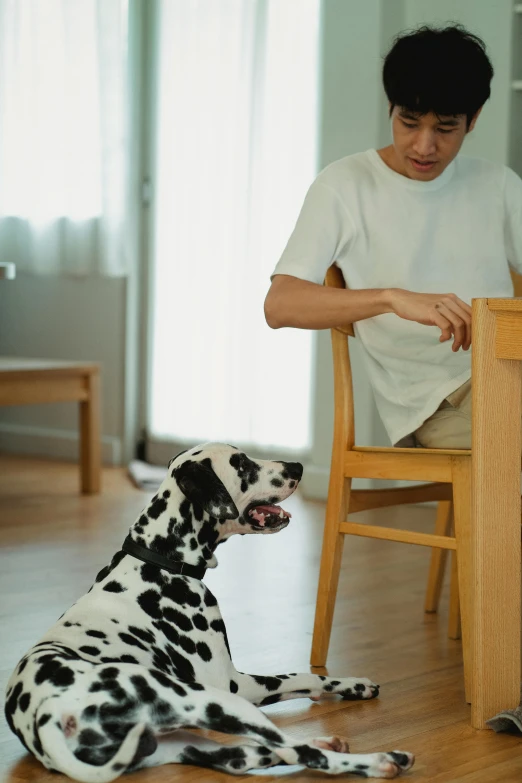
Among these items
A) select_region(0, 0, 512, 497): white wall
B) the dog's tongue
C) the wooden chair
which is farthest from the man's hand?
select_region(0, 0, 512, 497): white wall

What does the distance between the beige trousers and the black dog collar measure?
703 millimetres

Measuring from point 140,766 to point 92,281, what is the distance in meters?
4.40

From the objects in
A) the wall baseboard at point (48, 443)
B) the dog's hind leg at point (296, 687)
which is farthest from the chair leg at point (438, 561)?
the wall baseboard at point (48, 443)

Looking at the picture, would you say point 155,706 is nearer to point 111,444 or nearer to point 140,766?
point 140,766

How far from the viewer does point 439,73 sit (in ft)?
7.96

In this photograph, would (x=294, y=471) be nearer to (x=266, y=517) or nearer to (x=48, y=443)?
(x=266, y=517)

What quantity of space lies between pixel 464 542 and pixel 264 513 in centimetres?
47

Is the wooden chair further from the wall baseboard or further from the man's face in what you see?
the wall baseboard

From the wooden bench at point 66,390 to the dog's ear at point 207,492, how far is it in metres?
2.75

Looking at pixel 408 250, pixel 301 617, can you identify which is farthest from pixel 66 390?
pixel 408 250

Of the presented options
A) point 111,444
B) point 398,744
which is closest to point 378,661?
point 398,744

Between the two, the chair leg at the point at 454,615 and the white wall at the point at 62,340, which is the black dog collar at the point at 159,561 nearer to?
the chair leg at the point at 454,615

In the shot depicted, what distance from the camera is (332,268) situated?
2.68 metres

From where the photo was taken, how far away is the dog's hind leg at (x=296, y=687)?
2230 mm
